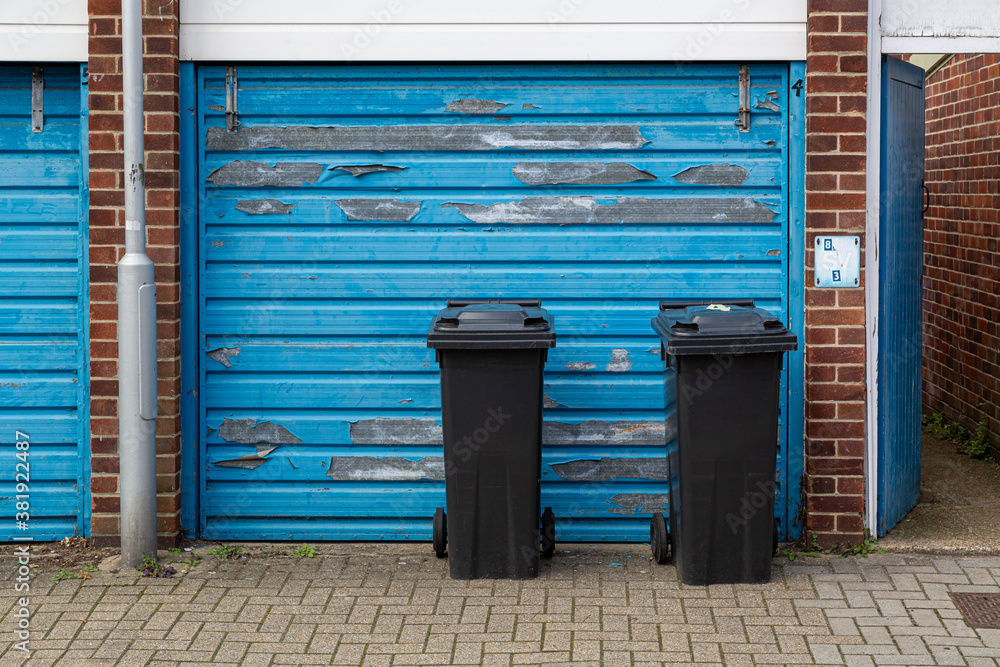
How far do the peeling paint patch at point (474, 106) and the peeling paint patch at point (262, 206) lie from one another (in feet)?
3.16

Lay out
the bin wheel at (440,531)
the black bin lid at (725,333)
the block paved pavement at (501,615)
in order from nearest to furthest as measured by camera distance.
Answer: the block paved pavement at (501,615), the black bin lid at (725,333), the bin wheel at (440,531)

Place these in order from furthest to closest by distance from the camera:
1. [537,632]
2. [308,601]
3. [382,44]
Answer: [382,44], [308,601], [537,632]

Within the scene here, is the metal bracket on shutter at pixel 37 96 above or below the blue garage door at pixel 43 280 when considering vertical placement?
above

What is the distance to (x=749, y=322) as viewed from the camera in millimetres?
4715

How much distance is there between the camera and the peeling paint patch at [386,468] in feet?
Answer: 18.0

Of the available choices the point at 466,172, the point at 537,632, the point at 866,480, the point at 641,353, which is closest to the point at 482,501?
the point at 537,632

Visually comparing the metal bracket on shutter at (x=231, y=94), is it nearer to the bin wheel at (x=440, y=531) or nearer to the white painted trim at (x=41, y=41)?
the white painted trim at (x=41, y=41)

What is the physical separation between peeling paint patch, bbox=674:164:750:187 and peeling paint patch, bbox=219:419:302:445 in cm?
239

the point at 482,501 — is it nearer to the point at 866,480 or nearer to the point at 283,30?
the point at 866,480

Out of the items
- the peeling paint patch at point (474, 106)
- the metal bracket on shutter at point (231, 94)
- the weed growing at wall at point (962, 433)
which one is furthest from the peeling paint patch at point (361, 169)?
the weed growing at wall at point (962, 433)

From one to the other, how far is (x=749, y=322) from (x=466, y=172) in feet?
5.36

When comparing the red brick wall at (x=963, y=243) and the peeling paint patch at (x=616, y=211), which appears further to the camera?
the red brick wall at (x=963, y=243)

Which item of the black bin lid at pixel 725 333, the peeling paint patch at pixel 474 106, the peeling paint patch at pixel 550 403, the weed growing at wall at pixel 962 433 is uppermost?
the peeling paint patch at pixel 474 106

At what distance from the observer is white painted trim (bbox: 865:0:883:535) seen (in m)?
5.21
